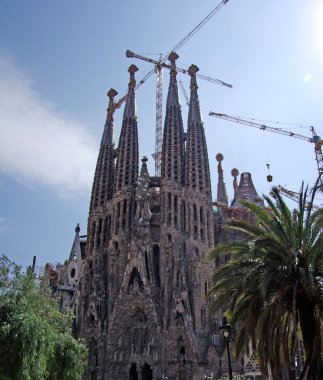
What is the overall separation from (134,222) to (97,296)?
8.41 m

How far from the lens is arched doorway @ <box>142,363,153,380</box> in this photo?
4500cm

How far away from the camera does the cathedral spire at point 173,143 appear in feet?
170

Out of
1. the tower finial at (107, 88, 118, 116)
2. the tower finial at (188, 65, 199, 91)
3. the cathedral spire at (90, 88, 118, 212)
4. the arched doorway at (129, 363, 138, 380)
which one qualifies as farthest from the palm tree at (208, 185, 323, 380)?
the tower finial at (107, 88, 118, 116)

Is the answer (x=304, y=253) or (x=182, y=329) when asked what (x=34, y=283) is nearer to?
(x=304, y=253)

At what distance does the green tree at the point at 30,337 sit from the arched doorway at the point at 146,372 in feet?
70.6

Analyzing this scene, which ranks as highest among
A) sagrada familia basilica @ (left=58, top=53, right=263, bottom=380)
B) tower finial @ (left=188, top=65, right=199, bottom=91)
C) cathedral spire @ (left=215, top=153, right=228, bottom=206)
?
tower finial @ (left=188, top=65, right=199, bottom=91)

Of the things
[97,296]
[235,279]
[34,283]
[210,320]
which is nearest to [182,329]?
[210,320]

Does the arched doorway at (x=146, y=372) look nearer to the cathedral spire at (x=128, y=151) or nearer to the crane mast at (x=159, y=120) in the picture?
the cathedral spire at (x=128, y=151)

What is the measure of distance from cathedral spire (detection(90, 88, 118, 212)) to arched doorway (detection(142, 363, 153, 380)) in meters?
19.4

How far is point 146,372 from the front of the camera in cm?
4628

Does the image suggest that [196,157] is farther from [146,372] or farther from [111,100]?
[146,372]

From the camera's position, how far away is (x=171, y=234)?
4800 centimetres

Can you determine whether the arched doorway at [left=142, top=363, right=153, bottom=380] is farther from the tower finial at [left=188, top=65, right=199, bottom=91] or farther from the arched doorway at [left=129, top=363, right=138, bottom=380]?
the tower finial at [left=188, top=65, right=199, bottom=91]

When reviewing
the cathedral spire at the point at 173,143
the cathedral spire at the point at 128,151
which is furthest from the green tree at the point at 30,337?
the cathedral spire at the point at 128,151
